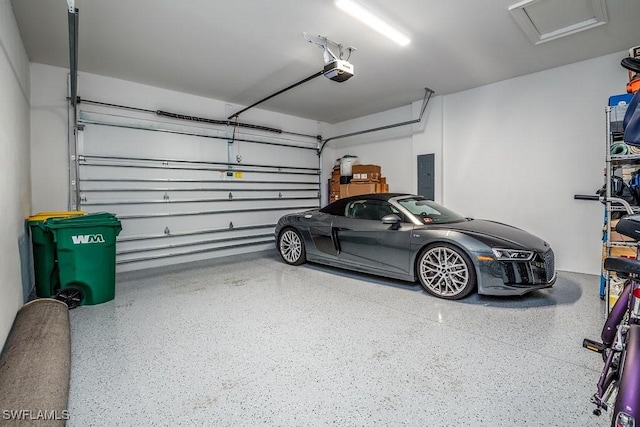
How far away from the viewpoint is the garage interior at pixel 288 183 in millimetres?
1710

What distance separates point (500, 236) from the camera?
303 centimetres

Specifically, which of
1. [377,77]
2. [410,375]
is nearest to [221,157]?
[377,77]

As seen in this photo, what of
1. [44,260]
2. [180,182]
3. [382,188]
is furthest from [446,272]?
[180,182]

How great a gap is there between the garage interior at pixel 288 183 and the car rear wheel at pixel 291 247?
0.29 meters

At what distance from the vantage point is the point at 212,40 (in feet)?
11.2

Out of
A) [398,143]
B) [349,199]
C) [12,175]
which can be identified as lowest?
[349,199]

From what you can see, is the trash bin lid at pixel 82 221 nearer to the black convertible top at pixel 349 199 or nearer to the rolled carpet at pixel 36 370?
the rolled carpet at pixel 36 370

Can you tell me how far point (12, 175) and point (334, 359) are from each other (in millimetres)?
3118

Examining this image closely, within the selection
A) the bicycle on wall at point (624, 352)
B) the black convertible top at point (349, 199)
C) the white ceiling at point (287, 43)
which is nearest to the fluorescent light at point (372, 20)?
the white ceiling at point (287, 43)

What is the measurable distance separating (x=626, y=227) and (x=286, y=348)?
2073 millimetres

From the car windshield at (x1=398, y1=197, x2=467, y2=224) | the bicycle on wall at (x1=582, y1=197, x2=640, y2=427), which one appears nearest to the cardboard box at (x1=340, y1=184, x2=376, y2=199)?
the car windshield at (x1=398, y1=197, x2=467, y2=224)

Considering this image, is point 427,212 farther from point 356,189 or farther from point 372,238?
point 356,189

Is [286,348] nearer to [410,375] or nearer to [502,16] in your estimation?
[410,375]

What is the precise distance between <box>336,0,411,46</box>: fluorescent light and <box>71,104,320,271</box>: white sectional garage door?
11.7ft
